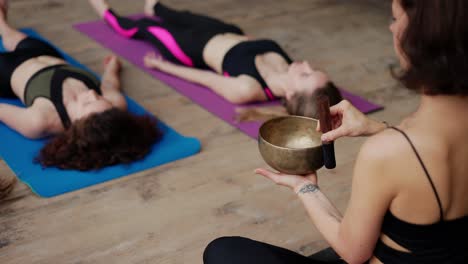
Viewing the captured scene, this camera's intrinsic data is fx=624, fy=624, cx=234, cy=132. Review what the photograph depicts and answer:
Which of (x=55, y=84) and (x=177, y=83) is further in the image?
(x=177, y=83)

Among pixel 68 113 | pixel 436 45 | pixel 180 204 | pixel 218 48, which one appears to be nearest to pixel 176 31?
pixel 218 48

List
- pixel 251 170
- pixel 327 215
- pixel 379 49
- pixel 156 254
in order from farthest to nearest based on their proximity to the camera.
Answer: pixel 379 49 → pixel 251 170 → pixel 156 254 → pixel 327 215

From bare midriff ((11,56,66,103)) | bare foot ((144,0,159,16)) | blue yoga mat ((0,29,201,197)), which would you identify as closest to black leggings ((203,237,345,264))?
blue yoga mat ((0,29,201,197))

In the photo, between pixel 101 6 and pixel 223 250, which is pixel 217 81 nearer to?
pixel 101 6

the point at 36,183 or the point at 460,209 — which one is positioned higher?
the point at 460,209

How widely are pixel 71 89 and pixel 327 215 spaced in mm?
1633

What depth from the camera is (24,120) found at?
254cm

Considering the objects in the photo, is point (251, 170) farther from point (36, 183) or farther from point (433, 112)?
point (433, 112)

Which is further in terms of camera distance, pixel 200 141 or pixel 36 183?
pixel 200 141

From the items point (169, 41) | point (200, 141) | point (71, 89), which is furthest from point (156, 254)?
point (169, 41)

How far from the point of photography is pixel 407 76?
3.47 feet

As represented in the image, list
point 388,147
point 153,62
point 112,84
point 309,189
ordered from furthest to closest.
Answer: point 153,62, point 112,84, point 309,189, point 388,147

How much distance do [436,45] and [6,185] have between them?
172 cm

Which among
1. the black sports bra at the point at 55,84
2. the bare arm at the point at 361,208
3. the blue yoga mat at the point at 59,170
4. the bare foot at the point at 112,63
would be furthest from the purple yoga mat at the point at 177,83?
the bare arm at the point at 361,208
